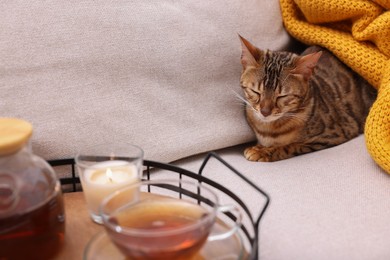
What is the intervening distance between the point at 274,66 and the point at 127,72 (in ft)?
1.20

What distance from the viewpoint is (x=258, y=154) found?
1.13m

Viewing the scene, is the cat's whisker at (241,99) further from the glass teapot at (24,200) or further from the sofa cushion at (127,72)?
the glass teapot at (24,200)

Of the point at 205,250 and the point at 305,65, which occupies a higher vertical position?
the point at 305,65

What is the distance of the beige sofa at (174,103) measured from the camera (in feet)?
2.83

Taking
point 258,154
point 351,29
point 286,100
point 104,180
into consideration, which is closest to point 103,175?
point 104,180

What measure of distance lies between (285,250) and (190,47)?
50cm

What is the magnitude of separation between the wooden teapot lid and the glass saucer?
16 cm

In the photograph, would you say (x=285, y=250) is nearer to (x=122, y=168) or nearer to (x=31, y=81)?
(x=122, y=168)

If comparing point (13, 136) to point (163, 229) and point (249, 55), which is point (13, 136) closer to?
point (163, 229)

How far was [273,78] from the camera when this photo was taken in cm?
118

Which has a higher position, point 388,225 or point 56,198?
point 56,198

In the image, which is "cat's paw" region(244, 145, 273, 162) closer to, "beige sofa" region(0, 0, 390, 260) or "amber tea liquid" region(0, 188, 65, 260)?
"beige sofa" region(0, 0, 390, 260)

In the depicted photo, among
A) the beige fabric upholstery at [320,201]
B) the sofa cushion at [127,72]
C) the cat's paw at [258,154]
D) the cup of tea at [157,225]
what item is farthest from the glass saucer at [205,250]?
the cat's paw at [258,154]

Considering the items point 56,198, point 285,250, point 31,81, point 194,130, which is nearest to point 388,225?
point 285,250
